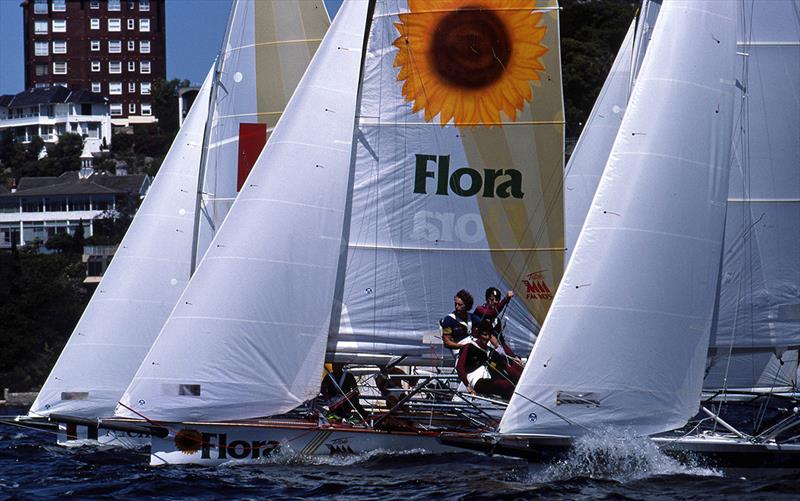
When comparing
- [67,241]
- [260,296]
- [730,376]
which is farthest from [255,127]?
[67,241]

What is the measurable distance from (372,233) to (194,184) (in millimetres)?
5060

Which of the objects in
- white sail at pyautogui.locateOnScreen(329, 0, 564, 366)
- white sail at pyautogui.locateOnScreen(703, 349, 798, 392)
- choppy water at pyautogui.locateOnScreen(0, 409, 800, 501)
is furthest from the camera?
white sail at pyautogui.locateOnScreen(329, 0, 564, 366)

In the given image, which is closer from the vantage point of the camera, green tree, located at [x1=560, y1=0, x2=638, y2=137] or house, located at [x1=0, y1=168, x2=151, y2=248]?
green tree, located at [x1=560, y1=0, x2=638, y2=137]

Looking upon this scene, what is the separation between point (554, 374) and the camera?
1612 centimetres

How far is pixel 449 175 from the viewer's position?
20422 millimetres

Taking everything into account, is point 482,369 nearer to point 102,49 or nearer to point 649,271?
point 649,271

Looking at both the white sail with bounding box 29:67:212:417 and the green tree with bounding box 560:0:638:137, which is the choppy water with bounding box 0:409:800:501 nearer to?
the white sail with bounding box 29:67:212:417

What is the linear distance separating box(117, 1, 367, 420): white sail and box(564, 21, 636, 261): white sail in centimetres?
613

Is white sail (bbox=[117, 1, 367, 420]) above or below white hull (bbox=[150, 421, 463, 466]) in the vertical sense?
above

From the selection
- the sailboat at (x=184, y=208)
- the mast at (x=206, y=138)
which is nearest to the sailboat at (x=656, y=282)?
the sailboat at (x=184, y=208)

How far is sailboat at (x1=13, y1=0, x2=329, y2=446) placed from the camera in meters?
22.6

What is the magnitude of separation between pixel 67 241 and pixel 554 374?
6937cm

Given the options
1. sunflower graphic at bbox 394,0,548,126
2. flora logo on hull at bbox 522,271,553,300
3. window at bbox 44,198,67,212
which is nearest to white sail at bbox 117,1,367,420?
sunflower graphic at bbox 394,0,548,126

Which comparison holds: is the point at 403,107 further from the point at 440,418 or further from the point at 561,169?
the point at 440,418
